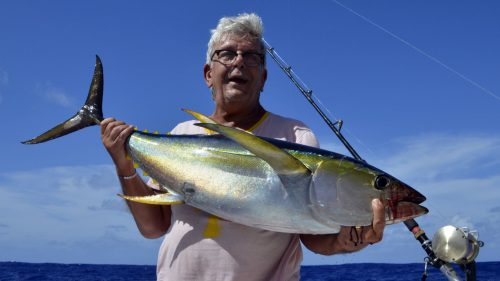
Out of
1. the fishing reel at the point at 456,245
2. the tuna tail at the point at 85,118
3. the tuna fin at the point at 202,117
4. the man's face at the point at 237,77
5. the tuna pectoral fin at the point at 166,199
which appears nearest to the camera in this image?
the tuna pectoral fin at the point at 166,199

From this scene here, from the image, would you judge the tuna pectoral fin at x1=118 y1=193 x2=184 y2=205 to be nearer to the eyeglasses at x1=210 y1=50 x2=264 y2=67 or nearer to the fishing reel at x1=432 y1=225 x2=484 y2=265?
the eyeglasses at x1=210 y1=50 x2=264 y2=67

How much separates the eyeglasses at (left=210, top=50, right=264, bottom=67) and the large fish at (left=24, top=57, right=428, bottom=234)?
0.48 metres

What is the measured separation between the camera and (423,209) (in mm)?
1919

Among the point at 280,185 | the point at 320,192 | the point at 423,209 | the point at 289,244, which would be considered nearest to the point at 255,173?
the point at 280,185

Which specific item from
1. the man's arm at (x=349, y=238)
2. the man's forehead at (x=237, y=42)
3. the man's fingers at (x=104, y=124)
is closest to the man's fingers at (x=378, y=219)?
the man's arm at (x=349, y=238)

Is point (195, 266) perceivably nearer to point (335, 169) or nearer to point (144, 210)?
point (144, 210)

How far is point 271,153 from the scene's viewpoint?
2033 millimetres

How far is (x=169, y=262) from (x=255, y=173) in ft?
2.32

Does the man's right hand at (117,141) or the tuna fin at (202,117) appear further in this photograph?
the man's right hand at (117,141)

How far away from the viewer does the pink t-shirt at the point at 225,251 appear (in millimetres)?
2359

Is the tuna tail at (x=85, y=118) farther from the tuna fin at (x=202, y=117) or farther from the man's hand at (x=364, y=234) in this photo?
the man's hand at (x=364, y=234)

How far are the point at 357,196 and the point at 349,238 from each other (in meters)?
0.29

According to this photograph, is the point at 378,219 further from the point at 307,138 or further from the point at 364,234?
the point at 307,138

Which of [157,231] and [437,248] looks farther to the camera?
[437,248]
